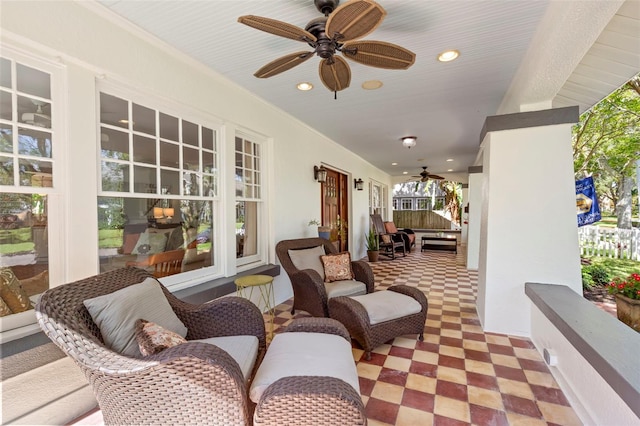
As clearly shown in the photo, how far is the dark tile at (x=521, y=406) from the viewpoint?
1.69 m

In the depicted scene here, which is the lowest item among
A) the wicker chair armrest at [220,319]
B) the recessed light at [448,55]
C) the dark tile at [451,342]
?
the dark tile at [451,342]

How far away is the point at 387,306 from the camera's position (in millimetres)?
2463

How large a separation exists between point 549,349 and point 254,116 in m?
3.58

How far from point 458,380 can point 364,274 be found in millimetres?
1477

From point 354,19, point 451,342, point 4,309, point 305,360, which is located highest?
point 354,19

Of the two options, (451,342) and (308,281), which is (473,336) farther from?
(308,281)

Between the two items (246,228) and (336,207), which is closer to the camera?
(246,228)

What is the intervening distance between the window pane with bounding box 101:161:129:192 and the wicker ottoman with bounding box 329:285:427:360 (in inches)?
77.4

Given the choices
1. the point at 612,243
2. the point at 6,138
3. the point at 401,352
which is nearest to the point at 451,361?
the point at 401,352

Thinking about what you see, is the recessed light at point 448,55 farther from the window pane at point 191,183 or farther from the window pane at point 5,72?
the window pane at point 5,72

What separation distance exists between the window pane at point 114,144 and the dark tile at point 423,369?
9.03 feet

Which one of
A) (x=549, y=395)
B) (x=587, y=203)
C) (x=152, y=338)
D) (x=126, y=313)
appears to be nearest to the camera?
(x=152, y=338)

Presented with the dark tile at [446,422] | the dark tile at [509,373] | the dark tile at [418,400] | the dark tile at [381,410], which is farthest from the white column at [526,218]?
the dark tile at [381,410]

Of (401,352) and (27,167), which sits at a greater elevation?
(27,167)
